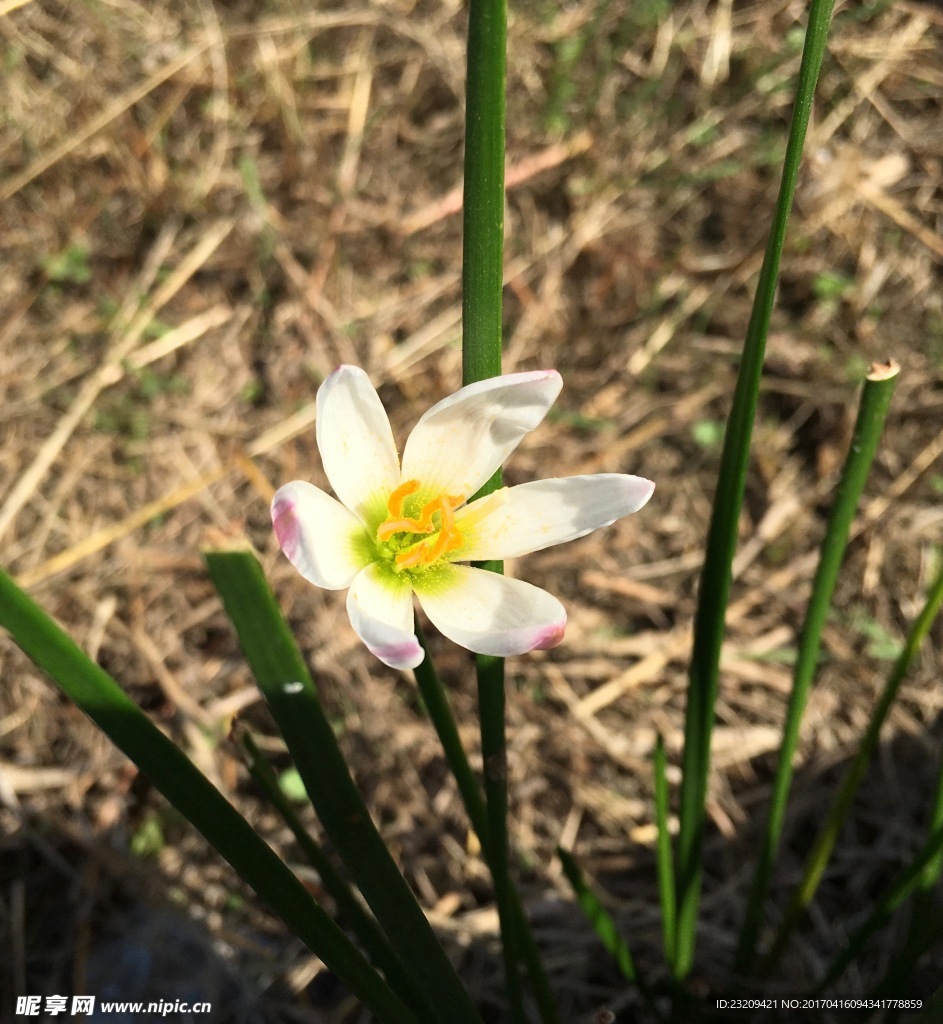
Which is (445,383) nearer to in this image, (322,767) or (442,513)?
(442,513)

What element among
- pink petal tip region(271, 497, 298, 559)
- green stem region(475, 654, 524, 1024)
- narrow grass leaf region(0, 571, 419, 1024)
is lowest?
narrow grass leaf region(0, 571, 419, 1024)

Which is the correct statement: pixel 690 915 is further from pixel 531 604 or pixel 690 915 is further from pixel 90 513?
pixel 90 513

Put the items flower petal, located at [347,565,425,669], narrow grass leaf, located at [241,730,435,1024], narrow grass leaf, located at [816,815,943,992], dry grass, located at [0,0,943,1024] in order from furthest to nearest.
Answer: dry grass, located at [0,0,943,1024], narrow grass leaf, located at [816,815,943,992], narrow grass leaf, located at [241,730,435,1024], flower petal, located at [347,565,425,669]

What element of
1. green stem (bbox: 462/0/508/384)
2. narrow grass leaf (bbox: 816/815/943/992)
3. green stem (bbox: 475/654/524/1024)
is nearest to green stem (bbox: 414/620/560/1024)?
green stem (bbox: 475/654/524/1024)

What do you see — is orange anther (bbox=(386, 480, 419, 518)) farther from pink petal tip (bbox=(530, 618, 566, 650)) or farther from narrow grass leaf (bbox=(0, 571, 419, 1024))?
narrow grass leaf (bbox=(0, 571, 419, 1024))

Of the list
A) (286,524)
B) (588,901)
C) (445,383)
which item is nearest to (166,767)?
(286,524)

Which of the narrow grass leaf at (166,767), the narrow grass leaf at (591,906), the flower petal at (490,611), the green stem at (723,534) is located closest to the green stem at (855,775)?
the green stem at (723,534)
